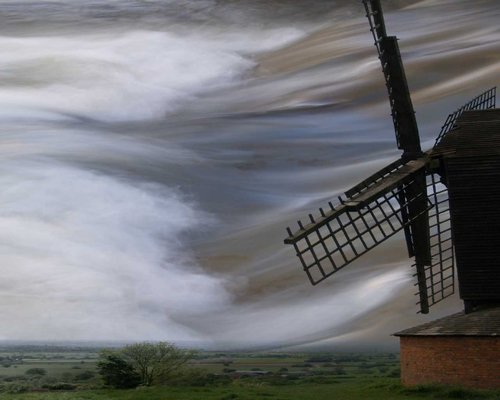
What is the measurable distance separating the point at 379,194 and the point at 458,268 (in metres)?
3.59

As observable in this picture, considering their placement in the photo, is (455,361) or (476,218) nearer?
(455,361)

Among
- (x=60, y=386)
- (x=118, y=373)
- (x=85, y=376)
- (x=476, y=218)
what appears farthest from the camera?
(x=85, y=376)

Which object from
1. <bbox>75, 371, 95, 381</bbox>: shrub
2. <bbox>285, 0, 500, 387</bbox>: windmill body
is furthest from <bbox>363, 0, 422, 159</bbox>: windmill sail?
<bbox>75, 371, 95, 381</bbox>: shrub

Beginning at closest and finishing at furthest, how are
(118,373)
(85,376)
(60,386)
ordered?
1. (118,373)
2. (60,386)
3. (85,376)

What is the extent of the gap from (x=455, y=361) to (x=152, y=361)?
14917mm

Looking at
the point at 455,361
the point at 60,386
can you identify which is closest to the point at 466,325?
the point at 455,361

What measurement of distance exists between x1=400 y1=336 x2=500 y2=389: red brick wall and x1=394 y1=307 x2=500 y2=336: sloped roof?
0.63ft

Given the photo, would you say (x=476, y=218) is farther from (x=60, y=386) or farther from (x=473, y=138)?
(x=60, y=386)

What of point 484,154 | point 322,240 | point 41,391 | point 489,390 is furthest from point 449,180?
point 41,391

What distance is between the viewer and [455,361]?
1270 inches

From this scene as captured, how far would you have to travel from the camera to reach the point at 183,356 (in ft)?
146

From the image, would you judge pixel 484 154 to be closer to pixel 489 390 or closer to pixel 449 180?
pixel 449 180

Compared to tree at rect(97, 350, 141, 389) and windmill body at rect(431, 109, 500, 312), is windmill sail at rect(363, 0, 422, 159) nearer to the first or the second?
windmill body at rect(431, 109, 500, 312)

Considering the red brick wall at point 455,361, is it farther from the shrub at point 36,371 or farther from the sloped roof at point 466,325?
the shrub at point 36,371
